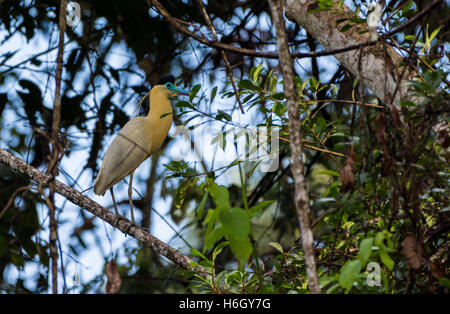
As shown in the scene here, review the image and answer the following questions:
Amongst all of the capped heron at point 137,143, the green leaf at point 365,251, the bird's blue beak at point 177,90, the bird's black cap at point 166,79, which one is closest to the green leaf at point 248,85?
the green leaf at point 365,251

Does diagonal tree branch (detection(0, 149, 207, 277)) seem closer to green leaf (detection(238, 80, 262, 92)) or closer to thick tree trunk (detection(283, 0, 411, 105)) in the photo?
green leaf (detection(238, 80, 262, 92))

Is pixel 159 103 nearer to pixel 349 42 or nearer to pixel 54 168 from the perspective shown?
pixel 349 42

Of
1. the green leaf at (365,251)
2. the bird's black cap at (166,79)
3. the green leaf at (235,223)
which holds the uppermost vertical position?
the bird's black cap at (166,79)

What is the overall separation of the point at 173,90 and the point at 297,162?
2.01m

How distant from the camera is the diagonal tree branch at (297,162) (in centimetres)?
125

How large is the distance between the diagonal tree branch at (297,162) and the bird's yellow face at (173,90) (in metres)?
1.86

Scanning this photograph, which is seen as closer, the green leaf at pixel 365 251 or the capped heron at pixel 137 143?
the green leaf at pixel 365 251

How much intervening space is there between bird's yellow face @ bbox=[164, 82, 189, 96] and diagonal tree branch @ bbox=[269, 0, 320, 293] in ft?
6.11

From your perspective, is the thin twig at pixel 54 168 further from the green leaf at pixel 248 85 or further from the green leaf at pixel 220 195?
the green leaf at pixel 248 85

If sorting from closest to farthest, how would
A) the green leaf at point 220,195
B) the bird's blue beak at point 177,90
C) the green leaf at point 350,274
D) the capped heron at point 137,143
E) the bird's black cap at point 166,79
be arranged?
the green leaf at point 350,274, the green leaf at point 220,195, the capped heron at point 137,143, the bird's blue beak at point 177,90, the bird's black cap at point 166,79

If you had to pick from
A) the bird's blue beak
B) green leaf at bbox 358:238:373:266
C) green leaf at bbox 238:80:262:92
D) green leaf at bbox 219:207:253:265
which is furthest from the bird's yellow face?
green leaf at bbox 358:238:373:266

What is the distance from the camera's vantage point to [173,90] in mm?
3170
